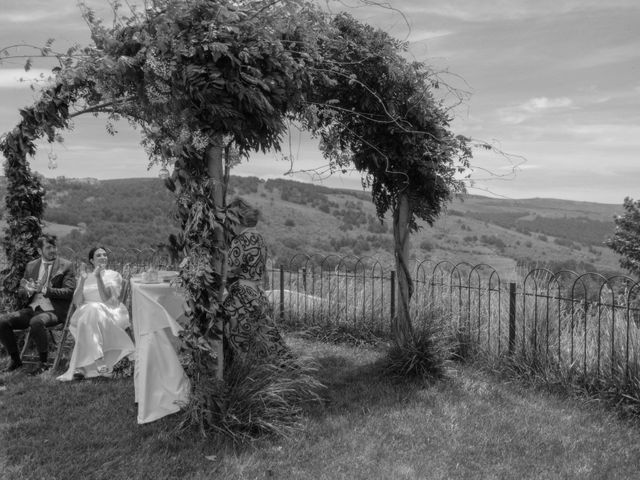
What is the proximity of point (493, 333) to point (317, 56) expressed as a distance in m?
3.49

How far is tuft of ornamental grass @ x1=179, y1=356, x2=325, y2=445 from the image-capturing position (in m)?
4.18

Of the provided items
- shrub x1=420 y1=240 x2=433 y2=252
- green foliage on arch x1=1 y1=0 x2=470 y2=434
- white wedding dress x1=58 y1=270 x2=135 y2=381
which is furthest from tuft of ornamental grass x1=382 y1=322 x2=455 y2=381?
shrub x1=420 y1=240 x2=433 y2=252

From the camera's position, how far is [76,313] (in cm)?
595

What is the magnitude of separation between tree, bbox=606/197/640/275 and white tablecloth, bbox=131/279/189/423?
50.5ft

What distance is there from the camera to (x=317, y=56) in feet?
15.2

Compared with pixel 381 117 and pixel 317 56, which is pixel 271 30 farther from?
pixel 381 117

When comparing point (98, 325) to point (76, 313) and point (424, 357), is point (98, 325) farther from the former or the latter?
point (424, 357)

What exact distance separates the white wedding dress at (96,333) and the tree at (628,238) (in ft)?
48.9

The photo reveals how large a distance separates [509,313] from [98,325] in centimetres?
423

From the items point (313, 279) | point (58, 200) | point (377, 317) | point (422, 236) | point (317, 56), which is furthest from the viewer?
point (422, 236)

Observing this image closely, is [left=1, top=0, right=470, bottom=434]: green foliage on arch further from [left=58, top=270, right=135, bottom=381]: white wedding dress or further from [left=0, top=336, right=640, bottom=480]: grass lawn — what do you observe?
[left=58, top=270, right=135, bottom=381]: white wedding dress

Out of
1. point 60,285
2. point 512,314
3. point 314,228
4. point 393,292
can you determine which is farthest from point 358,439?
point 314,228

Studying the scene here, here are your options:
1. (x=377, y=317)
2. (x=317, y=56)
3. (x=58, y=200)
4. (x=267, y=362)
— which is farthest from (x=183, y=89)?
(x=58, y=200)

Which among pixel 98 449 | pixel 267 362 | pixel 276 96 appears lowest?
pixel 98 449
